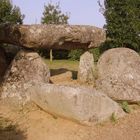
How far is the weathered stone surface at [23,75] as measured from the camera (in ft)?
32.0

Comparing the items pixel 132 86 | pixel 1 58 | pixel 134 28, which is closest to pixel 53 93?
pixel 132 86

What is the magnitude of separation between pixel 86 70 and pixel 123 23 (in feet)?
43.2

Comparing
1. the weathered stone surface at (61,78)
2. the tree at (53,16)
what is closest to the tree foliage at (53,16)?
the tree at (53,16)

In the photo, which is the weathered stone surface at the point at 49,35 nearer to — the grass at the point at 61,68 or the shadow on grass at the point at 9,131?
the grass at the point at 61,68

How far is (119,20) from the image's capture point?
81.4 ft

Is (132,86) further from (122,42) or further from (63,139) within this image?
(122,42)

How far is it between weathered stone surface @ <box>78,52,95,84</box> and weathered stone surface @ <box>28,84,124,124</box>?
334 cm

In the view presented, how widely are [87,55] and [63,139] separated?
207 inches

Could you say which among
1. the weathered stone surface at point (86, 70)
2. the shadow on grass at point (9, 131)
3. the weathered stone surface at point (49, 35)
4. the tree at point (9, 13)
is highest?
the tree at point (9, 13)

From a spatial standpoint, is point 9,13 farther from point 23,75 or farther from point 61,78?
point 23,75

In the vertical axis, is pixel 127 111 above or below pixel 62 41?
below

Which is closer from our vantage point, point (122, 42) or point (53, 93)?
point (53, 93)

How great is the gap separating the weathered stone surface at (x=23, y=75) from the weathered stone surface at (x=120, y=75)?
158 cm

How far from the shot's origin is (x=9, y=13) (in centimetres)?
2298
